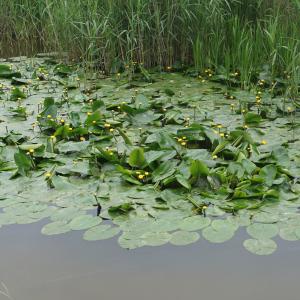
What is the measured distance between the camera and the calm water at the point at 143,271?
226 centimetres

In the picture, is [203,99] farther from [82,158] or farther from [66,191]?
[66,191]

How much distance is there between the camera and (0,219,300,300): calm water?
226 cm

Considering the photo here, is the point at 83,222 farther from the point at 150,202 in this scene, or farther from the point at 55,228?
the point at 150,202

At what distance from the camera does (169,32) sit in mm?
→ 5672

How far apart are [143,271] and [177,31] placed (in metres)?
3.92

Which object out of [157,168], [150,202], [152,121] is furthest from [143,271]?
[152,121]

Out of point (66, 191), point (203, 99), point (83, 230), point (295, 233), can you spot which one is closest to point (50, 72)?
point (203, 99)

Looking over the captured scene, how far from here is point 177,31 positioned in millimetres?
5859

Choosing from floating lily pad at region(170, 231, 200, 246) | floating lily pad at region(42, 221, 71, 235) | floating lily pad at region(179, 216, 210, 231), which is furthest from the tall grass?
floating lily pad at region(42, 221, 71, 235)

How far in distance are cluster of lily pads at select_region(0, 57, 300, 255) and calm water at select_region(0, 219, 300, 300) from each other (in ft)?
0.21

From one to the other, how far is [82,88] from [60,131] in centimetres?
163

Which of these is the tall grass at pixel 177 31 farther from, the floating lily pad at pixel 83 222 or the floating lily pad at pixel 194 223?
the floating lily pad at pixel 83 222

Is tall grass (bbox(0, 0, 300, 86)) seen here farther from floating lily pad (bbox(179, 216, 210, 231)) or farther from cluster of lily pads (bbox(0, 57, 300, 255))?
floating lily pad (bbox(179, 216, 210, 231))

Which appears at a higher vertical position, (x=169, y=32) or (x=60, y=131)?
(x=169, y=32)
